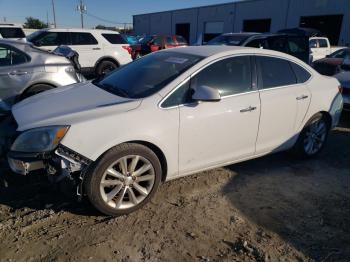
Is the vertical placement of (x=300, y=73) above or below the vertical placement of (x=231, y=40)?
below

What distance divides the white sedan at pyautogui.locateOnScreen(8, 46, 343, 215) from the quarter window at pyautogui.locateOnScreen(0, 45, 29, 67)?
88.4 inches

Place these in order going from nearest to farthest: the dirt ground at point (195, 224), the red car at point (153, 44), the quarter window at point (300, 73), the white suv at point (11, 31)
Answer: the dirt ground at point (195, 224), the quarter window at point (300, 73), the white suv at point (11, 31), the red car at point (153, 44)

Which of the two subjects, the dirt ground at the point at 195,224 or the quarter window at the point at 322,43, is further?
the quarter window at the point at 322,43

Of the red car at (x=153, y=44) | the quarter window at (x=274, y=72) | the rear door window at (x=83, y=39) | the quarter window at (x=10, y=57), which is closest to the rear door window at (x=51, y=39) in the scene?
the rear door window at (x=83, y=39)

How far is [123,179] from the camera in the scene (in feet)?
10.4

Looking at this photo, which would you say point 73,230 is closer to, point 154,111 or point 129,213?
point 129,213

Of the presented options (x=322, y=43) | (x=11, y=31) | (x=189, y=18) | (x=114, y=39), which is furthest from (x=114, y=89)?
(x=189, y=18)

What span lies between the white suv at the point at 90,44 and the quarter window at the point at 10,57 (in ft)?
16.0

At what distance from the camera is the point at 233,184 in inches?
158

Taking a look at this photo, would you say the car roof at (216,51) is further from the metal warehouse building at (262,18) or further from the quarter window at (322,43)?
the metal warehouse building at (262,18)

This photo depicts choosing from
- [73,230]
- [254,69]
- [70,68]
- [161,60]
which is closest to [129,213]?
[73,230]

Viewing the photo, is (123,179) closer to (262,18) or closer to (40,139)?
(40,139)

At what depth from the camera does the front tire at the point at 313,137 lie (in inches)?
180

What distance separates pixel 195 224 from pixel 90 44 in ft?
29.8
